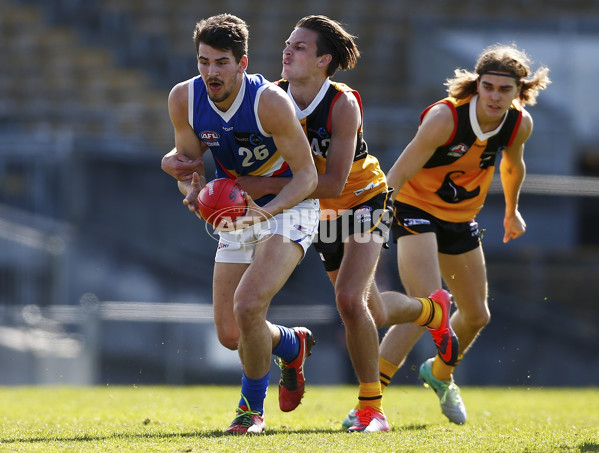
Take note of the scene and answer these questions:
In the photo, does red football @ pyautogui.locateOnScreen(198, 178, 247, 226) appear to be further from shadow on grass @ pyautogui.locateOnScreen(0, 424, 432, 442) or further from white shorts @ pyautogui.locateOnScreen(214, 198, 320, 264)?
shadow on grass @ pyautogui.locateOnScreen(0, 424, 432, 442)

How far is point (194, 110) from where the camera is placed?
495 centimetres

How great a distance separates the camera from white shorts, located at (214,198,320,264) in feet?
16.2

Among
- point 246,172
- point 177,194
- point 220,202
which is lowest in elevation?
point 177,194

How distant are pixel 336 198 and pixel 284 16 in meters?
13.5

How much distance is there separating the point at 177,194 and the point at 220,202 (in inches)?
382

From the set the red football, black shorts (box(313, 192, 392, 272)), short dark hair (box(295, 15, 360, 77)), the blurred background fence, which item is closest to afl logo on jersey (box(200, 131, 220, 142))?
the red football

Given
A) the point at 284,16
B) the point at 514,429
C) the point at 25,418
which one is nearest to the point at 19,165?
the point at 284,16

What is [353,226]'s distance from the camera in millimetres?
5352

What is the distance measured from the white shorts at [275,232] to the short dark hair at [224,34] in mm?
862

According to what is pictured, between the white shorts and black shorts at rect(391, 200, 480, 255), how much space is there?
41.4 inches

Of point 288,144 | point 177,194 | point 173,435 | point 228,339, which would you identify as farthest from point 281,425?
point 177,194

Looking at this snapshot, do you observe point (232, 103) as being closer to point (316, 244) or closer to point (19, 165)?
point (316, 244)

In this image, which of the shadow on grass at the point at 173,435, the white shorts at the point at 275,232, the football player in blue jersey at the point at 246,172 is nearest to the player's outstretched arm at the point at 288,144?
the football player in blue jersey at the point at 246,172

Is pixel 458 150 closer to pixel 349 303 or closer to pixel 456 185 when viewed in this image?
pixel 456 185
